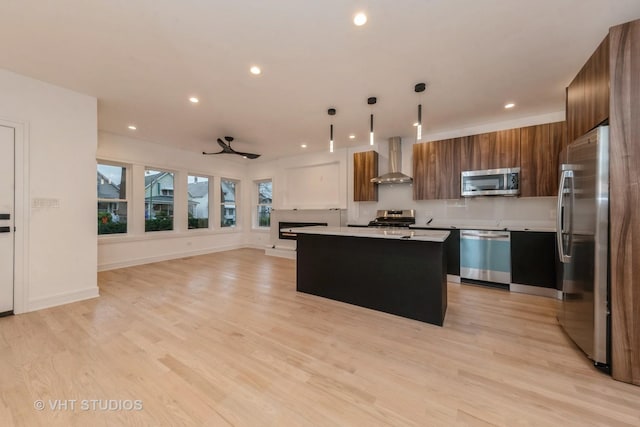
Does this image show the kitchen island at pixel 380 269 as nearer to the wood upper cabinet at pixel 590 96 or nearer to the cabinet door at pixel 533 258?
the wood upper cabinet at pixel 590 96

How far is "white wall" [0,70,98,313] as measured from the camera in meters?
2.82

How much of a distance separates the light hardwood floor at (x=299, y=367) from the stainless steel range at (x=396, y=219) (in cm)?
214

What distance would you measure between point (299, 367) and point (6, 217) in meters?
3.65

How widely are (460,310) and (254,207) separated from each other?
6378 mm

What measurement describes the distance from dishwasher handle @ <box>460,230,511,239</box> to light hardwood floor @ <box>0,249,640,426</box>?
3.21 feet

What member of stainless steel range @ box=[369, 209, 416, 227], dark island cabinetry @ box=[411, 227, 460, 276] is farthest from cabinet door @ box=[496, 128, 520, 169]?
stainless steel range @ box=[369, 209, 416, 227]

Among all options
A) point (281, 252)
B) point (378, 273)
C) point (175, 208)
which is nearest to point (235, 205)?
point (175, 208)

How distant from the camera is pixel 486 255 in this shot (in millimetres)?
3764

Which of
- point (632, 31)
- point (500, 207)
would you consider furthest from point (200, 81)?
point (500, 207)

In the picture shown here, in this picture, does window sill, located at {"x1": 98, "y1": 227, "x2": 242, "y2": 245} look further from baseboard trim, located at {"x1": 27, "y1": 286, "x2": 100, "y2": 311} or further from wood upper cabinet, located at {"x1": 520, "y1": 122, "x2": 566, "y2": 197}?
wood upper cabinet, located at {"x1": 520, "y1": 122, "x2": 566, "y2": 197}

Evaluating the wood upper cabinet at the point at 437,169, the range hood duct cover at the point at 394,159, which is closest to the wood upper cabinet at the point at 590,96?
the wood upper cabinet at the point at 437,169

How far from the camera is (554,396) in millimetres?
1556
